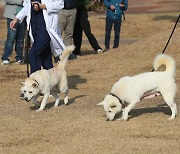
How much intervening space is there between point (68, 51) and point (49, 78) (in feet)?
2.70

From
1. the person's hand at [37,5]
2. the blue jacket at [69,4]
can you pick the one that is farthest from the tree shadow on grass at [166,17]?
the person's hand at [37,5]

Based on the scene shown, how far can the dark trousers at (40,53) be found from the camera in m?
9.91

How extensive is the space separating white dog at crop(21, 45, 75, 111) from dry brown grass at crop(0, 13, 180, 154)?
0.24 meters

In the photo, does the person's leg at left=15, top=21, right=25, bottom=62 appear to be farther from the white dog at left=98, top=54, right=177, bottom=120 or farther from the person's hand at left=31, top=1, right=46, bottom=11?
the white dog at left=98, top=54, right=177, bottom=120

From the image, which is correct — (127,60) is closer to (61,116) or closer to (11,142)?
(61,116)

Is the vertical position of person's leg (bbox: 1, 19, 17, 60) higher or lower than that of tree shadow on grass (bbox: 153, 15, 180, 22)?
higher

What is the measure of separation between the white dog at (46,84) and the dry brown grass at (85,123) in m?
0.24

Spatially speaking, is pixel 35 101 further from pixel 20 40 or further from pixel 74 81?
pixel 20 40

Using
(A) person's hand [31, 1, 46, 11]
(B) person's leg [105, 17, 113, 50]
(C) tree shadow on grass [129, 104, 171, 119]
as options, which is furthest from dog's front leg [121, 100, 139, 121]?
(B) person's leg [105, 17, 113, 50]

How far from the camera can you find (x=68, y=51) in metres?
9.58

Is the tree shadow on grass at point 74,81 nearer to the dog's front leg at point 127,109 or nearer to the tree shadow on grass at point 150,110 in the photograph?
the tree shadow on grass at point 150,110

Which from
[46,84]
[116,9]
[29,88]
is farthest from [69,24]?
[29,88]

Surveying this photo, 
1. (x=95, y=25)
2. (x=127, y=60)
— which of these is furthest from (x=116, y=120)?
(x=95, y=25)

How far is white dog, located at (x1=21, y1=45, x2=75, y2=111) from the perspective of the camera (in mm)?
8578
